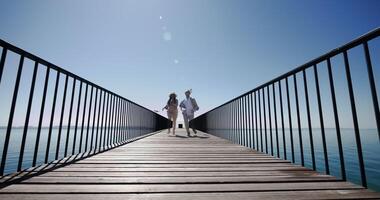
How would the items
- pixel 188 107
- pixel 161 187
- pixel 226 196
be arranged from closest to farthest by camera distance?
pixel 226 196, pixel 161 187, pixel 188 107

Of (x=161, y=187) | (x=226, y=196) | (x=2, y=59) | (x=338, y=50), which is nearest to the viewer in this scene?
(x=226, y=196)

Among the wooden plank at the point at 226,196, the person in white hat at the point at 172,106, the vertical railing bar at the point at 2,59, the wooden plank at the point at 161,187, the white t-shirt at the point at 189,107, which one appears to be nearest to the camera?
the wooden plank at the point at 226,196

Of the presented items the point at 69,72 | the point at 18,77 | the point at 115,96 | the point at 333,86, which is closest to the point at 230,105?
the point at 115,96

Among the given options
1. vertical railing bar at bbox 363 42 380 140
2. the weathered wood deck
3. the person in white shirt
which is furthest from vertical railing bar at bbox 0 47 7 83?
the person in white shirt

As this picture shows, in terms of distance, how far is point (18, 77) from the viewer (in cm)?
169

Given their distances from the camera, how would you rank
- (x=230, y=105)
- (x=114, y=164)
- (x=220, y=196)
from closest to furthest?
(x=220, y=196), (x=114, y=164), (x=230, y=105)

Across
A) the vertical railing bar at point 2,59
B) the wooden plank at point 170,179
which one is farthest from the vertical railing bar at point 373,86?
the vertical railing bar at point 2,59

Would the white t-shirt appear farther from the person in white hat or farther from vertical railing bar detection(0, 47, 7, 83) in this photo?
vertical railing bar detection(0, 47, 7, 83)

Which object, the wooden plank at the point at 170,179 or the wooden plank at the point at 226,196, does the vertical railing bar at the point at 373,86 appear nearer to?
the wooden plank at the point at 226,196

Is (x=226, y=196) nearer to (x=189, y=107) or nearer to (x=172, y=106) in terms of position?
(x=189, y=107)

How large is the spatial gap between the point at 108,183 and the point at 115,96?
9.64 ft

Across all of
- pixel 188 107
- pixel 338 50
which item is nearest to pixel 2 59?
pixel 338 50

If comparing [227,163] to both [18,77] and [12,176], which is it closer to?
[12,176]

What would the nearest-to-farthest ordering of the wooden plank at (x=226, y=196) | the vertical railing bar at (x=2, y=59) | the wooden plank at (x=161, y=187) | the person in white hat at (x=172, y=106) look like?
the wooden plank at (x=226, y=196) → the wooden plank at (x=161, y=187) → the vertical railing bar at (x=2, y=59) → the person in white hat at (x=172, y=106)
